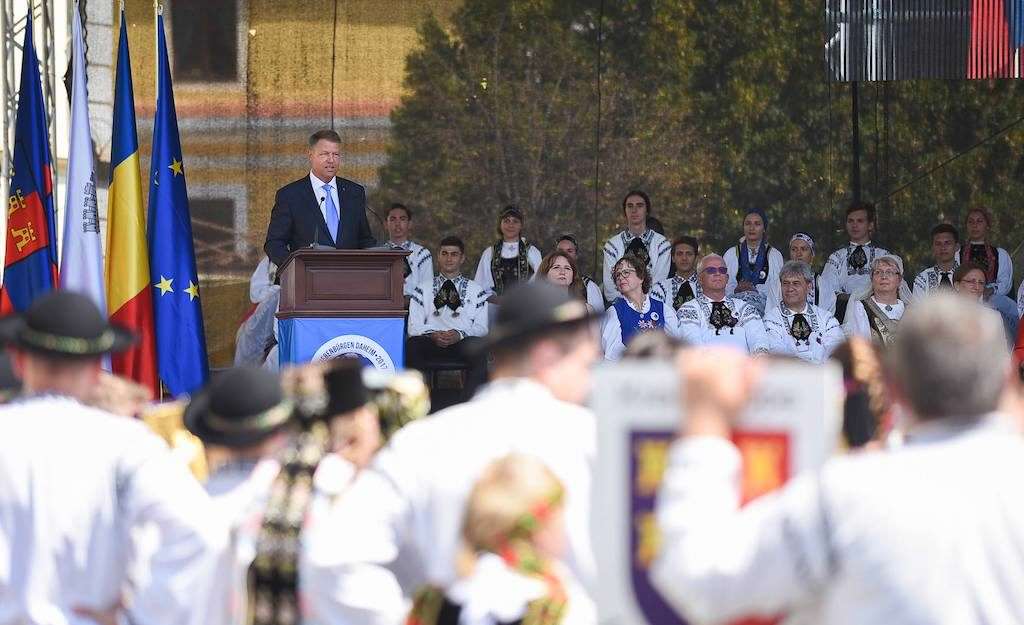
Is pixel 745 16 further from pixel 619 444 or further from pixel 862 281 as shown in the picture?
pixel 619 444

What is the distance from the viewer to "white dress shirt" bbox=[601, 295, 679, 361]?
35.7 feet

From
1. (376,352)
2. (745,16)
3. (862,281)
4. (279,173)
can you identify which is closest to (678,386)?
(376,352)

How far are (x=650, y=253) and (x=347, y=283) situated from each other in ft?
15.9

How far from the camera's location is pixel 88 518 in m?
3.37

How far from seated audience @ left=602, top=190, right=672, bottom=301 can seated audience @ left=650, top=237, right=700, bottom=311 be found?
5.9 inches

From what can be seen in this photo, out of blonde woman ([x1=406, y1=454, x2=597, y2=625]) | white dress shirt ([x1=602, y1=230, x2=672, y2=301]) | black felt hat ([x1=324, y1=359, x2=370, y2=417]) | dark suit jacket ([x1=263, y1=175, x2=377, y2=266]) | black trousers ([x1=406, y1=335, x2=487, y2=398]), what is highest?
dark suit jacket ([x1=263, y1=175, x2=377, y2=266])

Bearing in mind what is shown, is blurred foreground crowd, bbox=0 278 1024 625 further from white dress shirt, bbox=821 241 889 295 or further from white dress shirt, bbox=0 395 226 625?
white dress shirt, bbox=821 241 889 295

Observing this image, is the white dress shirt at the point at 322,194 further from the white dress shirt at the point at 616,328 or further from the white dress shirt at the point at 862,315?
the white dress shirt at the point at 862,315

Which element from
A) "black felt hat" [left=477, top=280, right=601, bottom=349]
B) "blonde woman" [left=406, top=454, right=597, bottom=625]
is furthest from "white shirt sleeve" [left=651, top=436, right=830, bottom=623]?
"black felt hat" [left=477, top=280, right=601, bottom=349]

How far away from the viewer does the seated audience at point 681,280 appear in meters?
12.2

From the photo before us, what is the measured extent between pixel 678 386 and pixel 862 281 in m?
11.1

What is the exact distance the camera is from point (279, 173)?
48.6 ft

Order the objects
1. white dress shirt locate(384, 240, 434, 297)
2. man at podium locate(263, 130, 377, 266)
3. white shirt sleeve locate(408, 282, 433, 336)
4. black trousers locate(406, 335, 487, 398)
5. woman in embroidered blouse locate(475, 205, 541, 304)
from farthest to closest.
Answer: woman in embroidered blouse locate(475, 205, 541, 304) < white dress shirt locate(384, 240, 434, 297) < white shirt sleeve locate(408, 282, 433, 336) < black trousers locate(406, 335, 487, 398) < man at podium locate(263, 130, 377, 266)

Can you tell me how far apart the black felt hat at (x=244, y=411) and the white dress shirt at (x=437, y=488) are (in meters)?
0.55
